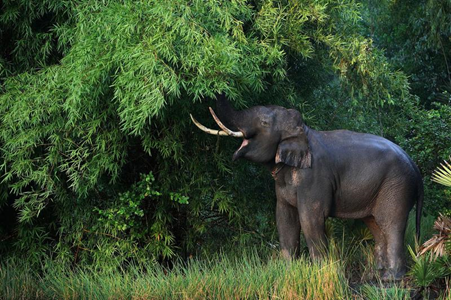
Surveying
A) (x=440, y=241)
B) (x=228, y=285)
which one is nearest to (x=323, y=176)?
(x=440, y=241)

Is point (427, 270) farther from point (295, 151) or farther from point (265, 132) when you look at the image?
point (265, 132)

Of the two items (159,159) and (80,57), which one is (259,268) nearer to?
(159,159)

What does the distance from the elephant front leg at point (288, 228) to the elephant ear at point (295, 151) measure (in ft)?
1.50

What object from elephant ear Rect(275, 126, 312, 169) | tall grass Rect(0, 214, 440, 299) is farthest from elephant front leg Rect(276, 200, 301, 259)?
elephant ear Rect(275, 126, 312, 169)

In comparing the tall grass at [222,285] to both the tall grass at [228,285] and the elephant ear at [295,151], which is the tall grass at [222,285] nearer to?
the tall grass at [228,285]

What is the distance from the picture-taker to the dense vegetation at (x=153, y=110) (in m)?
6.02

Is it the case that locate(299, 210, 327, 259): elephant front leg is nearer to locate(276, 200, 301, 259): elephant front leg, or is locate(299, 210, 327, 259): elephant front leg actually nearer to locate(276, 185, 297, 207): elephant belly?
locate(276, 185, 297, 207): elephant belly

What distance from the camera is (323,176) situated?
605 centimetres

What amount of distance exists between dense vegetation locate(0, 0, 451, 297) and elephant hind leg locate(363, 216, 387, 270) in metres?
0.81

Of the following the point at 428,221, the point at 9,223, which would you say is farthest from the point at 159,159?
the point at 428,221

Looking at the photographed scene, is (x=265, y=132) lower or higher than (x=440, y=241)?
higher

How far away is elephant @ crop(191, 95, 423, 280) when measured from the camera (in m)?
6.04

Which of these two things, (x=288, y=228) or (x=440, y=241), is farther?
(x=288, y=228)

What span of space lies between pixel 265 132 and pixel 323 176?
0.59 m
